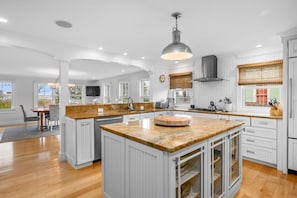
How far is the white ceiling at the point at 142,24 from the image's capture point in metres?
1.90

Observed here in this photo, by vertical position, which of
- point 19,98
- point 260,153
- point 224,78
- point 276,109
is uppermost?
point 224,78

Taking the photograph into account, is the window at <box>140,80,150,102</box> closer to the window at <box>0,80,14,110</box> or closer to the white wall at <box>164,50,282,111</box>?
the white wall at <box>164,50,282,111</box>

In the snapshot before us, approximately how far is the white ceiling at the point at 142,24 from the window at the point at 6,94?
6288 mm

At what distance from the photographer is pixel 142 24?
242 cm

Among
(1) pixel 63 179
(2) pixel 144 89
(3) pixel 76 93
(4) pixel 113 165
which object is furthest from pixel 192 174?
(3) pixel 76 93

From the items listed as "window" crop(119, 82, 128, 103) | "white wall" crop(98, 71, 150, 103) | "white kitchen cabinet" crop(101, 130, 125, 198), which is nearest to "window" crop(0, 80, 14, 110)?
"white wall" crop(98, 71, 150, 103)

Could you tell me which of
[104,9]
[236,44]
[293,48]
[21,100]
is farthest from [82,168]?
[21,100]

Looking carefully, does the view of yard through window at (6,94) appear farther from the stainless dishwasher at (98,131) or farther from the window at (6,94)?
the stainless dishwasher at (98,131)

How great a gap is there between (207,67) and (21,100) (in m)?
8.51

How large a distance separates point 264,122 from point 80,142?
3417 mm

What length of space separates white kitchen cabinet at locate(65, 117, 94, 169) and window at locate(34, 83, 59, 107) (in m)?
6.59

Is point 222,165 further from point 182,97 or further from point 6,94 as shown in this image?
point 6,94

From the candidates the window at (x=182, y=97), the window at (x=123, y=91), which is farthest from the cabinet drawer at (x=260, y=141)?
the window at (x=123, y=91)

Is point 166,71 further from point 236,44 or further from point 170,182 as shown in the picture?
point 170,182
